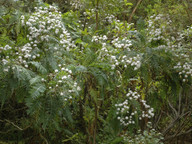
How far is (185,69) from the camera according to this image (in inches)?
120

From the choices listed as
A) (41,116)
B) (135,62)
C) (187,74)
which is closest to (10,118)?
(41,116)

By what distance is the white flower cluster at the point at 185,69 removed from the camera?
9.90 feet

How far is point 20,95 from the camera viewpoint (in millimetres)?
2965

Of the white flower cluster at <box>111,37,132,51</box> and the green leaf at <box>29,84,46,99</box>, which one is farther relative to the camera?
the white flower cluster at <box>111,37,132,51</box>

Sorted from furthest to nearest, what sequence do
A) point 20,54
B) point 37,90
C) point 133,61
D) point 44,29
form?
point 44,29
point 133,61
point 20,54
point 37,90

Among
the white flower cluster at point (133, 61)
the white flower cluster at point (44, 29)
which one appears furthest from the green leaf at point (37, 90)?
the white flower cluster at point (133, 61)

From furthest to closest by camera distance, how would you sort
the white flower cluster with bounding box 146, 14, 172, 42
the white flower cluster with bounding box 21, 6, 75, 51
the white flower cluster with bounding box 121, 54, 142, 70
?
the white flower cluster with bounding box 146, 14, 172, 42, the white flower cluster with bounding box 21, 6, 75, 51, the white flower cluster with bounding box 121, 54, 142, 70

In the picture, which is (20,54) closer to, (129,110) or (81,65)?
(81,65)

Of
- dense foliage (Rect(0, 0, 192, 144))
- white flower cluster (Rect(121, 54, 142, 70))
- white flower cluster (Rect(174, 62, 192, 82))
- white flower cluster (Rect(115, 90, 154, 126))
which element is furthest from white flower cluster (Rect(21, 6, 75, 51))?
white flower cluster (Rect(174, 62, 192, 82))

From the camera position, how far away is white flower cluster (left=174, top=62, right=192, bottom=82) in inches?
119

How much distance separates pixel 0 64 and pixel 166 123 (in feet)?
15.5

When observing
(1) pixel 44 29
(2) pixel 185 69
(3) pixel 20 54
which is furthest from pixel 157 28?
(3) pixel 20 54

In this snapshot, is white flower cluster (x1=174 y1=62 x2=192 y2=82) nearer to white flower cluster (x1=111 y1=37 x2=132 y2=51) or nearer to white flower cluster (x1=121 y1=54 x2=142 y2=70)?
white flower cluster (x1=121 y1=54 x2=142 y2=70)

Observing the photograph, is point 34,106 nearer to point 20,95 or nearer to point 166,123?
point 20,95
